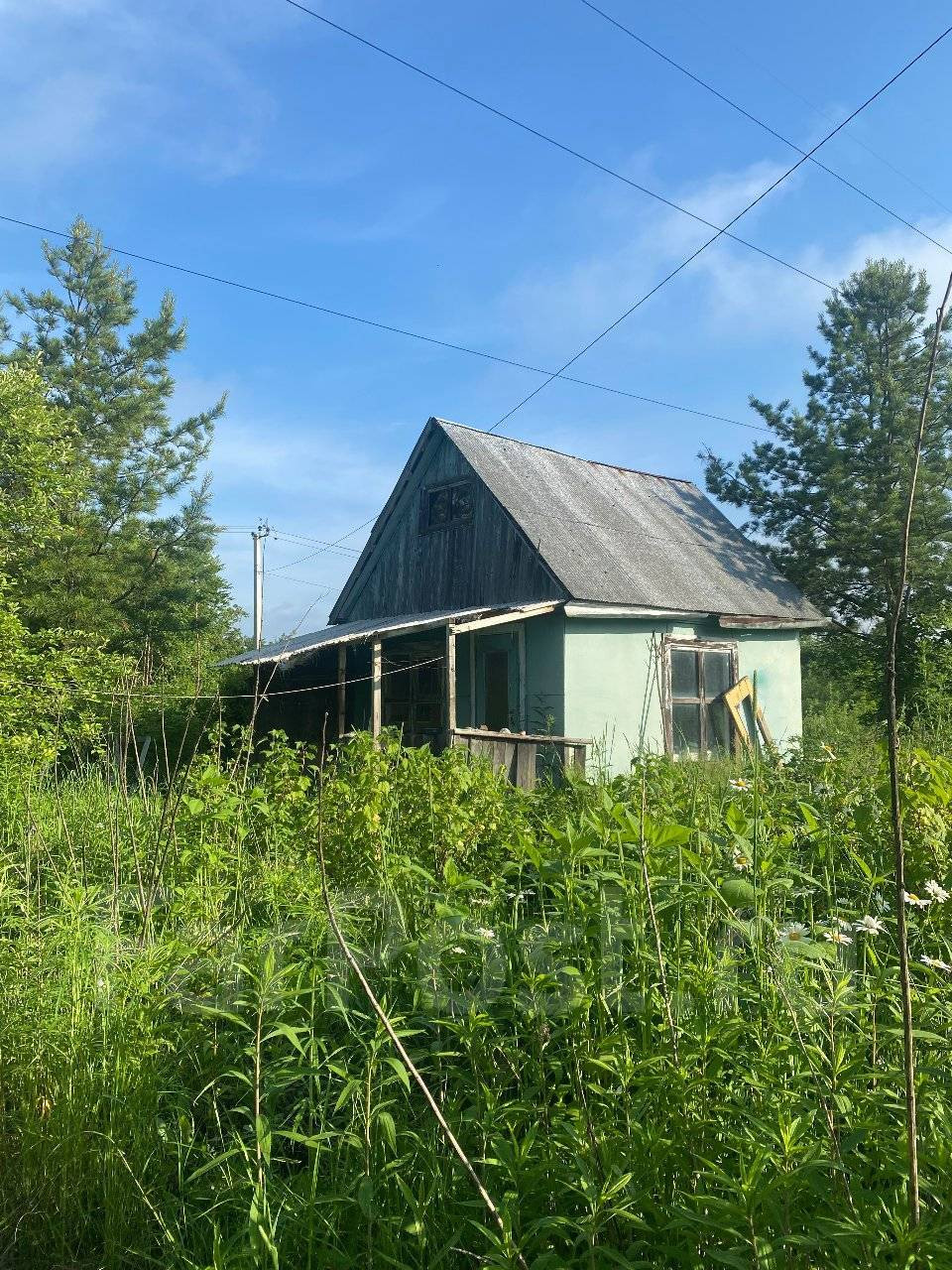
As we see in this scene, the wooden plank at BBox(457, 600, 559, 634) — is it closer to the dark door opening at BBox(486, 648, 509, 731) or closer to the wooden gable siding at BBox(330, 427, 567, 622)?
the wooden gable siding at BBox(330, 427, 567, 622)

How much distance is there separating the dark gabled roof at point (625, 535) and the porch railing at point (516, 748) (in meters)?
2.56

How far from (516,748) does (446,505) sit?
Answer: 6358mm

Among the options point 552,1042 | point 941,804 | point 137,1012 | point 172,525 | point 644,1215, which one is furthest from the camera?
point 172,525

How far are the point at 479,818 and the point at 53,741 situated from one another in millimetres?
5857

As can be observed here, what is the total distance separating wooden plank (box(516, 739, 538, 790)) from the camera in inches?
357

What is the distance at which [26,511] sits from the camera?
973cm

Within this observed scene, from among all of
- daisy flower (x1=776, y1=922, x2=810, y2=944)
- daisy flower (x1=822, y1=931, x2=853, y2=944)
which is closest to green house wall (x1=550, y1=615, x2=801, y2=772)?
daisy flower (x1=776, y1=922, x2=810, y2=944)

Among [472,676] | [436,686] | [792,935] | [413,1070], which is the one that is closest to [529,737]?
[472,676]

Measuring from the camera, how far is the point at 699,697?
1368 centimetres

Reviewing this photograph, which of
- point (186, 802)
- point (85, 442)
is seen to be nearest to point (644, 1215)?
point (186, 802)

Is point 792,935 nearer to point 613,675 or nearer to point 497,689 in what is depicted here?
point 613,675

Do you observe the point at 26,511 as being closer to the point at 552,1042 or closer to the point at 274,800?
the point at 274,800

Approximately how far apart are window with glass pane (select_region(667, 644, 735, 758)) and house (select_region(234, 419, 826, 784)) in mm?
28

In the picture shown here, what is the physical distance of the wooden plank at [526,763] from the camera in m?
9.06
